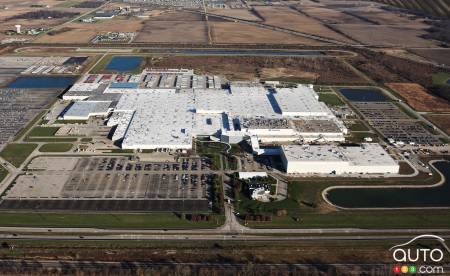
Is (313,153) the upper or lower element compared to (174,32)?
lower

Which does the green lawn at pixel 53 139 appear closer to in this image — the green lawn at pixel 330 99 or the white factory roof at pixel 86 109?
the white factory roof at pixel 86 109

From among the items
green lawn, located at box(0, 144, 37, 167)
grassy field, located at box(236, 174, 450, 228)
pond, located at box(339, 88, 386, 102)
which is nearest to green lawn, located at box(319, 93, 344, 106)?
pond, located at box(339, 88, 386, 102)

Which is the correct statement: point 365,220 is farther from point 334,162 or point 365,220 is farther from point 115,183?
point 115,183

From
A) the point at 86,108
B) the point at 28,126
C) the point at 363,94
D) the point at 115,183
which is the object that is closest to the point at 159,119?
the point at 86,108

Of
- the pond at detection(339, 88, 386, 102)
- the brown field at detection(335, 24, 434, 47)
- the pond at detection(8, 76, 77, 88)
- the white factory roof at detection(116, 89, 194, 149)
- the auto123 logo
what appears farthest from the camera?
the brown field at detection(335, 24, 434, 47)

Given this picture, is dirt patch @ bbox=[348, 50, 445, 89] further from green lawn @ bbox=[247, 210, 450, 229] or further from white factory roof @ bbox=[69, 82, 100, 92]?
white factory roof @ bbox=[69, 82, 100, 92]
